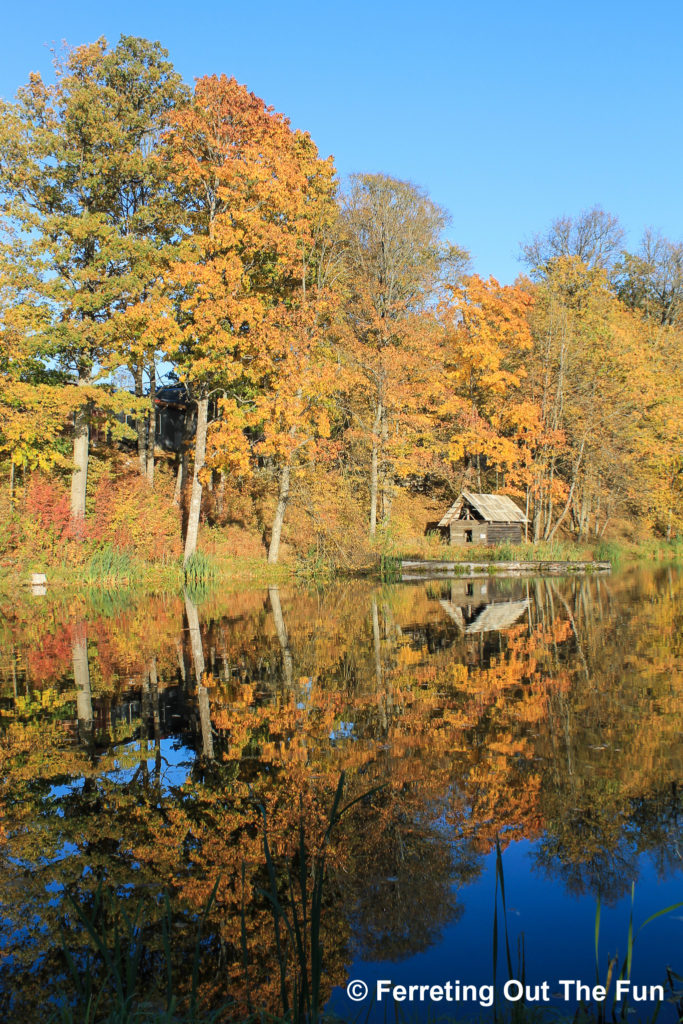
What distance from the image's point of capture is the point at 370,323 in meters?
35.2

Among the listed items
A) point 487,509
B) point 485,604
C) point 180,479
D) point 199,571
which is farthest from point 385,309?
point 485,604

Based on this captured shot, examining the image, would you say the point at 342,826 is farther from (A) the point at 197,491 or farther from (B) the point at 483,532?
(B) the point at 483,532

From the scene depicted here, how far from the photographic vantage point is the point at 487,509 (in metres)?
33.2

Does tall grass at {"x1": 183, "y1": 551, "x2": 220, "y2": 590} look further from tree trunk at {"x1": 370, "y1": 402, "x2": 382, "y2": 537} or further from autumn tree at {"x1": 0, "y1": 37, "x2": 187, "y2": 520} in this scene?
tree trunk at {"x1": 370, "y1": 402, "x2": 382, "y2": 537}

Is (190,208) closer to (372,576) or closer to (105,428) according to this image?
(105,428)

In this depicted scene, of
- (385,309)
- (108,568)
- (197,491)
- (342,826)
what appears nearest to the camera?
(342,826)

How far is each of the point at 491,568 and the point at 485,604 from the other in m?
10.0

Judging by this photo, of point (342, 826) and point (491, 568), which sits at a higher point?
point (491, 568)

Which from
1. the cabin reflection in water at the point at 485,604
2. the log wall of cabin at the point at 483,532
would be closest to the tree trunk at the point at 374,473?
the log wall of cabin at the point at 483,532

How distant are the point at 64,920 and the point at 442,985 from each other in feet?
5.99

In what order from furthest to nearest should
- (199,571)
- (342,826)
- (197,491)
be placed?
(197,491) → (199,571) → (342,826)

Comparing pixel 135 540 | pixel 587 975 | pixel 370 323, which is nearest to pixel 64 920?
pixel 587 975

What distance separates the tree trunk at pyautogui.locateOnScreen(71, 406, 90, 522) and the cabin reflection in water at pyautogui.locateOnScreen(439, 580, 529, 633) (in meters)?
11.5

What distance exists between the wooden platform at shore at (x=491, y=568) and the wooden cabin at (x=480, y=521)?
3.68 m
